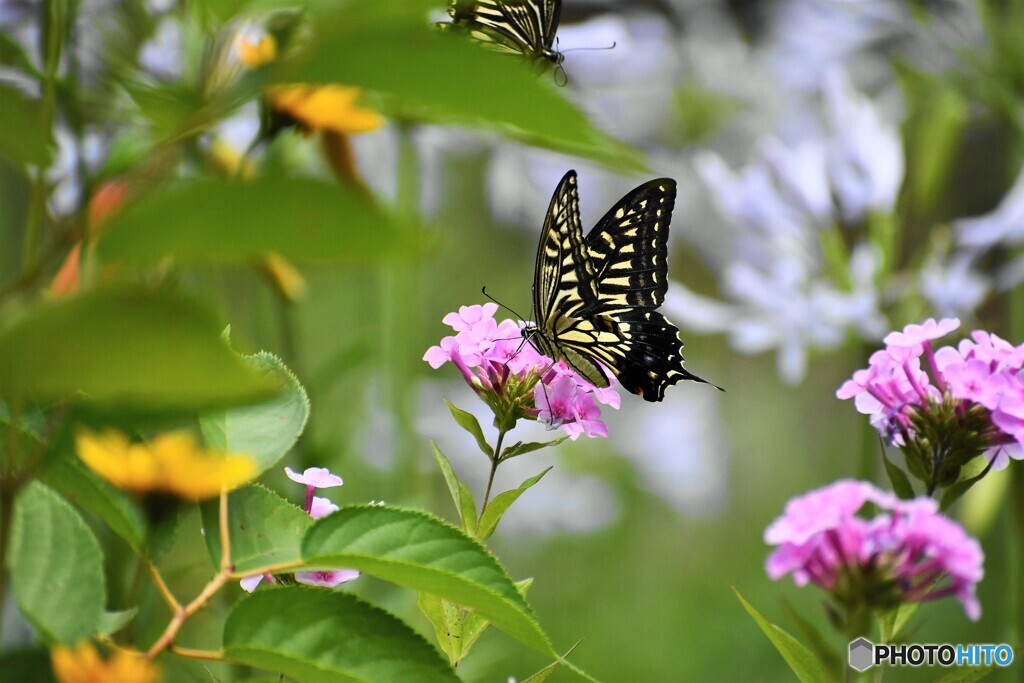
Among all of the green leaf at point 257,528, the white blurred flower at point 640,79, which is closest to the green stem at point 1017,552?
the green leaf at point 257,528

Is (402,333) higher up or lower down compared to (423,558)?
lower down

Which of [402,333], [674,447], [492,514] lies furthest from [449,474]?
[674,447]

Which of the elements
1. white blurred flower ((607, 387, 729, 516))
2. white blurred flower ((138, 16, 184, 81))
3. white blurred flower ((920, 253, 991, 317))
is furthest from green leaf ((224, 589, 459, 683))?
white blurred flower ((607, 387, 729, 516))

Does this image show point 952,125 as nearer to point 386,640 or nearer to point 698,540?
point 386,640

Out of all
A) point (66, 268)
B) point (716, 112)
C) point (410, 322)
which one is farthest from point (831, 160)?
point (66, 268)

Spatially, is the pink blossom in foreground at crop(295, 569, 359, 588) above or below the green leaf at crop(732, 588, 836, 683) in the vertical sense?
below

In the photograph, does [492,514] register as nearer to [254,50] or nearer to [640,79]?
[254,50]

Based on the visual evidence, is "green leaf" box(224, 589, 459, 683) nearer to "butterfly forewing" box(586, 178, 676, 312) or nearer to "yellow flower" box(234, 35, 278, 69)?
"yellow flower" box(234, 35, 278, 69)
